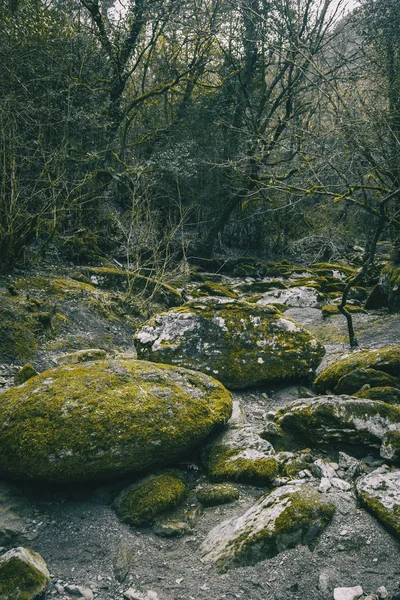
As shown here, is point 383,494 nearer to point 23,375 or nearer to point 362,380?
point 362,380

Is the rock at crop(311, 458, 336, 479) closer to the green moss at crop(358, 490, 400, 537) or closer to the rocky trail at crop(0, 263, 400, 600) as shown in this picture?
the rocky trail at crop(0, 263, 400, 600)

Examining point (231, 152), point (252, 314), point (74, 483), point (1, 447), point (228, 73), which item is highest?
point (228, 73)

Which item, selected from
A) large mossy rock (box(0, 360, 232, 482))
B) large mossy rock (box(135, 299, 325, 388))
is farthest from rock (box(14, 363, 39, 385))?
large mossy rock (box(135, 299, 325, 388))

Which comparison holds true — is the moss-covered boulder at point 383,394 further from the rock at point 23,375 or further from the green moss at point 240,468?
the rock at point 23,375

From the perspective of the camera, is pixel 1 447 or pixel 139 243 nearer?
pixel 1 447

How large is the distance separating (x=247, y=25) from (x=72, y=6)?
19.9 ft

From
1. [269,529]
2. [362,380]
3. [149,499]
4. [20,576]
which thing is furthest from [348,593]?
[362,380]

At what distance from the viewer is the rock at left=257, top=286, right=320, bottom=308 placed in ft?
40.4

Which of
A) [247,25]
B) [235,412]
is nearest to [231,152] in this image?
[247,25]

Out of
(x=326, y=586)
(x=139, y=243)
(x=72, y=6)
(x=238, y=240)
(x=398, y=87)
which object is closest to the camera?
(x=326, y=586)

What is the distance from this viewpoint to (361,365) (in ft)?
17.9

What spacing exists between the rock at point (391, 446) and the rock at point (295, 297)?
27.0ft

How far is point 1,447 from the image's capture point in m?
3.63

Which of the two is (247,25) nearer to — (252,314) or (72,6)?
(72,6)
